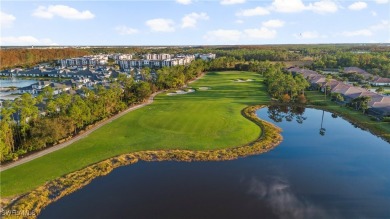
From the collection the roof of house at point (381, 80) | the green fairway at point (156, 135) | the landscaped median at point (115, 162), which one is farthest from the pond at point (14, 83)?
the roof of house at point (381, 80)

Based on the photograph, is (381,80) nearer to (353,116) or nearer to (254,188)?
(353,116)

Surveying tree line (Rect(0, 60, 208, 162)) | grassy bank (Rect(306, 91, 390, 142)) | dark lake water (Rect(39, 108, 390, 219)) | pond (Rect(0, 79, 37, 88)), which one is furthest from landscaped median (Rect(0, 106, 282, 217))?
pond (Rect(0, 79, 37, 88))

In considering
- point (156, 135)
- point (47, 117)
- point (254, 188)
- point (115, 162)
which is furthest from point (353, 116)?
point (47, 117)

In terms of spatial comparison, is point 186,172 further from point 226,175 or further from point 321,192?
point 321,192

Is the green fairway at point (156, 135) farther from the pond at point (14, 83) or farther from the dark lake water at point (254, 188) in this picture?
the pond at point (14, 83)

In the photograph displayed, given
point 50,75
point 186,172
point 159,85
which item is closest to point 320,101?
point 159,85
